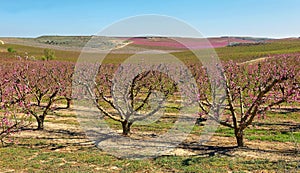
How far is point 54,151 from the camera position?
1238cm

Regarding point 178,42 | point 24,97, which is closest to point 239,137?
point 178,42

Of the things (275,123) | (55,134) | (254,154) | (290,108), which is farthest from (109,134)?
(290,108)

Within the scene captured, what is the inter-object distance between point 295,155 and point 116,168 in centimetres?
670

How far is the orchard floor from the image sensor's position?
10.2 metres

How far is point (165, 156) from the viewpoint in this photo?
11.5 meters

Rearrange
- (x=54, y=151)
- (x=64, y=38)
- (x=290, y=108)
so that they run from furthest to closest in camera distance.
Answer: (x=64, y=38) → (x=290, y=108) → (x=54, y=151)

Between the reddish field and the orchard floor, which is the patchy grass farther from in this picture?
the reddish field

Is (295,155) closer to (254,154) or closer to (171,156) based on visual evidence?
(254,154)

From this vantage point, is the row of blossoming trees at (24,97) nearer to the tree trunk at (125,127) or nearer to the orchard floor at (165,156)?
the orchard floor at (165,156)

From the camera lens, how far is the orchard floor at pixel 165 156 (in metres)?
10.2

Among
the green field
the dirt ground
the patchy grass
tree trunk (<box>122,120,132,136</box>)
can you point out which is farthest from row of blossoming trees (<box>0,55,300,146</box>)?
the patchy grass

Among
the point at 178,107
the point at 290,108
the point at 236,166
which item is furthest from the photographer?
the point at 178,107

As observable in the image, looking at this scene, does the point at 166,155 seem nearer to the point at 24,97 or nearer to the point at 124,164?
the point at 124,164

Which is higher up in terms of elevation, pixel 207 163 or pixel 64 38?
pixel 64 38
